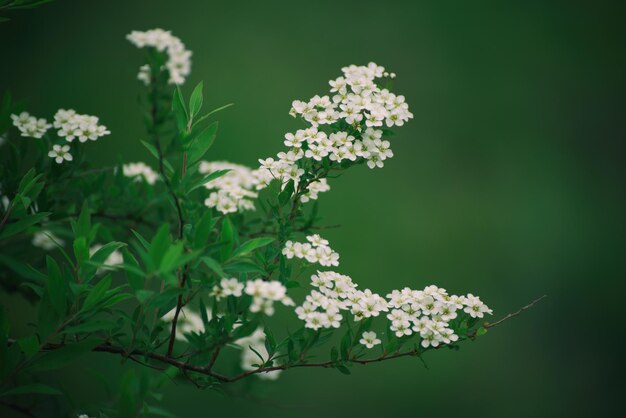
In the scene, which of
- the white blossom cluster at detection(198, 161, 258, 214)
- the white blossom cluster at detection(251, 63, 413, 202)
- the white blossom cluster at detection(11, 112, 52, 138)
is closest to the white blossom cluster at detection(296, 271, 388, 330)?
the white blossom cluster at detection(251, 63, 413, 202)

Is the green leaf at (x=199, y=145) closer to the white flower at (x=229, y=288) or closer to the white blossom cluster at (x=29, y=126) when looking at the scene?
the white flower at (x=229, y=288)

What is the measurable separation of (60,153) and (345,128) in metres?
0.61

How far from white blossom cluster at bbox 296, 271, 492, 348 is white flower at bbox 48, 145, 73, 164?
0.60 metres

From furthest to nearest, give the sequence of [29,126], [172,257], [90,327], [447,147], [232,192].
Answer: [447,147] → [232,192] → [29,126] → [90,327] → [172,257]

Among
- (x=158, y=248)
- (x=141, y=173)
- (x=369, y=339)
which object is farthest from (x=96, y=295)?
(x=141, y=173)

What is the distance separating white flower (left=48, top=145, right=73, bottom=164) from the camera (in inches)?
49.4

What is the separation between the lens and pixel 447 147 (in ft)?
14.1

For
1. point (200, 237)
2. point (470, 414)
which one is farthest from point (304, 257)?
point (470, 414)

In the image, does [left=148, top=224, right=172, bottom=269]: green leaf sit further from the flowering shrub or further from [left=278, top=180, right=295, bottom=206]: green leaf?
[left=278, top=180, right=295, bottom=206]: green leaf

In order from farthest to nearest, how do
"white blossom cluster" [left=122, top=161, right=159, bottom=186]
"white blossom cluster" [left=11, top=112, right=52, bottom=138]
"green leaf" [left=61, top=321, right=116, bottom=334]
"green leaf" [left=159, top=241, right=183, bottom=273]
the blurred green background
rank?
the blurred green background → "white blossom cluster" [left=122, top=161, right=159, bottom=186] → "white blossom cluster" [left=11, top=112, right=52, bottom=138] → "green leaf" [left=61, top=321, right=116, bottom=334] → "green leaf" [left=159, top=241, right=183, bottom=273]

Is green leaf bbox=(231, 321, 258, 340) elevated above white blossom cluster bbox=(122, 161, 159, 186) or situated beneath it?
situated beneath

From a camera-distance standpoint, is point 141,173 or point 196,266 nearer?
point 196,266

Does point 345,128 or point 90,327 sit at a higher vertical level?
point 345,128

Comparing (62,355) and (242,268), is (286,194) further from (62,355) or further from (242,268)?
(62,355)
